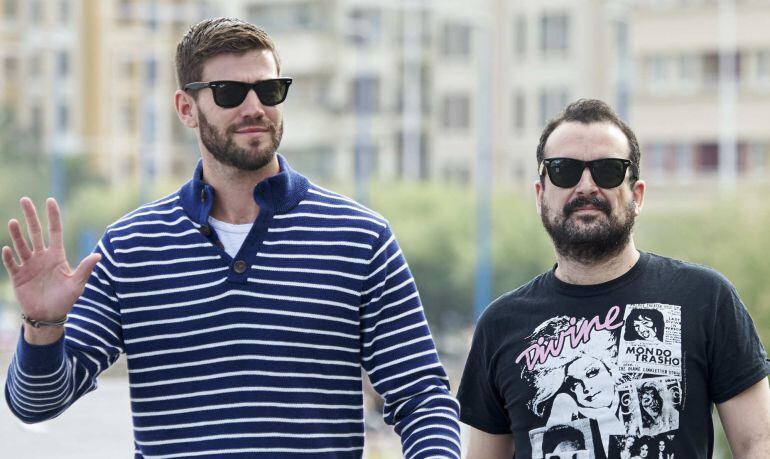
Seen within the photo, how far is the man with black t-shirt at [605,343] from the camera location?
4.81m

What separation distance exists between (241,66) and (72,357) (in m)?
0.91

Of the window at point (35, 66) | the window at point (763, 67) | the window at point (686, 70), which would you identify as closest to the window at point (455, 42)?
the window at point (686, 70)

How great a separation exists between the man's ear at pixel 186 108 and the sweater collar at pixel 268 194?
0.18m

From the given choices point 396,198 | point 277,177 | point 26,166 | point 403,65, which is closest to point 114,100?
point 26,166

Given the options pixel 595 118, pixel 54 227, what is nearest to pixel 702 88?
pixel 595 118

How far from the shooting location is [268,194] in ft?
16.4

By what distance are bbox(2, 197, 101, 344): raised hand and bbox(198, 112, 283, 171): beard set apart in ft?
1.63

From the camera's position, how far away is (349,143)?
263ft

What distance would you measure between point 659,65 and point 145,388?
60.2 metres

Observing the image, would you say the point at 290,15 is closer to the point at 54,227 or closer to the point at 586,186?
the point at 586,186

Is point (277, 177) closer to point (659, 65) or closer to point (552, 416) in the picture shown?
point (552, 416)

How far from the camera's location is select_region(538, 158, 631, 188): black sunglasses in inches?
198

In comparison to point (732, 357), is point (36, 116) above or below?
below

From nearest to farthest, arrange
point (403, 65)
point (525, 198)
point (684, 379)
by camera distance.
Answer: point (684, 379) → point (525, 198) → point (403, 65)
